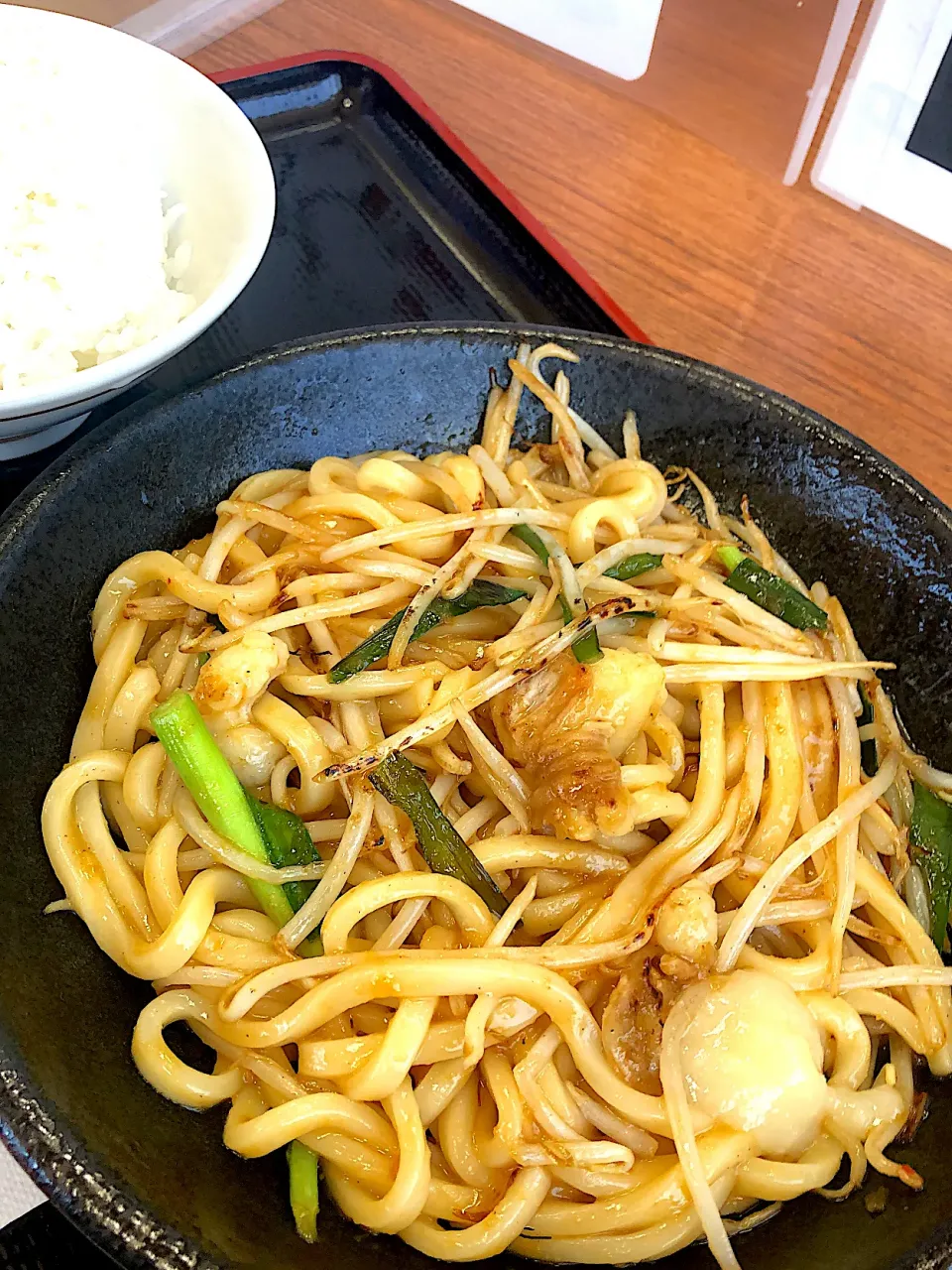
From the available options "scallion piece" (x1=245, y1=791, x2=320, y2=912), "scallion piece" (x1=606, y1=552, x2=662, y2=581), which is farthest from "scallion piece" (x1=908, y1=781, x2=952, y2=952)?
"scallion piece" (x1=245, y1=791, x2=320, y2=912)

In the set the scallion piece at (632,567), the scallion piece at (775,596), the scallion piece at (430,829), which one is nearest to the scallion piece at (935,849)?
the scallion piece at (775,596)

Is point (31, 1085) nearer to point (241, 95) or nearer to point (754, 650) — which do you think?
point (754, 650)

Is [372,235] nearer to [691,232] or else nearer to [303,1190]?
[691,232]

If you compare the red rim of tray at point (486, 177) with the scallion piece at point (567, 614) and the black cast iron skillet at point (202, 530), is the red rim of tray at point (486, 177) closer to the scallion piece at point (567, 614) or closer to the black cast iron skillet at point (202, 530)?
the black cast iron skillet at point (202, 530)

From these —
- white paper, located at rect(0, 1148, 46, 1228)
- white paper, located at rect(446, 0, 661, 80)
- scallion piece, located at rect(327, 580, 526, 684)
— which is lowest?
white paper, located at rect(0, 1148, 46, 1228)

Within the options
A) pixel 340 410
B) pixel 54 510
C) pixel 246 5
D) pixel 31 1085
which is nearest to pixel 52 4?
pixel 246 5

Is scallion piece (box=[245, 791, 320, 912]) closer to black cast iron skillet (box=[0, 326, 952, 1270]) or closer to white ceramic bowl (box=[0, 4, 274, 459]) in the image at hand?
black cast iron skillet (box=[0, 326, 952, 1270])
